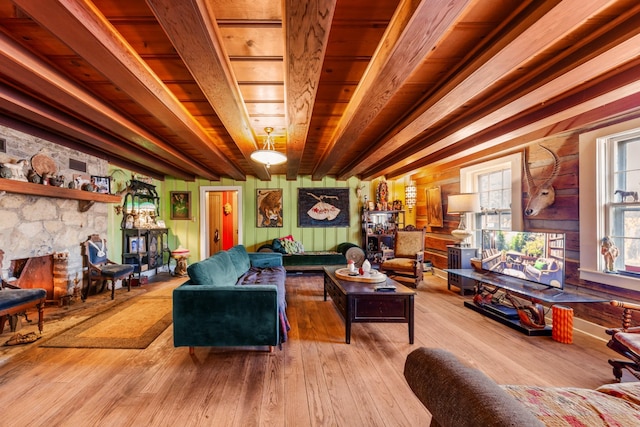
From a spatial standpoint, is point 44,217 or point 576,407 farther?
point 44,217

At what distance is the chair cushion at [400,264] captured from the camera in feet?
15.2

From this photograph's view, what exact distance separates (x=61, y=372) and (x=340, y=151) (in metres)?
3.54

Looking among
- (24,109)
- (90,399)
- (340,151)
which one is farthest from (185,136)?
(90,399)

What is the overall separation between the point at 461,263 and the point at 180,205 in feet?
20.1

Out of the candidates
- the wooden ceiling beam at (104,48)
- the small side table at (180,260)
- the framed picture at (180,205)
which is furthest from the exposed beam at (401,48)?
the framed picture at (180,205)

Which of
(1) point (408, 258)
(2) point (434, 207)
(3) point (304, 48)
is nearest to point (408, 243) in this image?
(1) point (408, 258)

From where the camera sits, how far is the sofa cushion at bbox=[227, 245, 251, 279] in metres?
3.63

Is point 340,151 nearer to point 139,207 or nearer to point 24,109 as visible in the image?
point 24,109

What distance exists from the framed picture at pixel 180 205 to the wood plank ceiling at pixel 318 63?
11.0 feet

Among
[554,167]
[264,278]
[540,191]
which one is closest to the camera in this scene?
[554,167]

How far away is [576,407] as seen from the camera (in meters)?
1.06

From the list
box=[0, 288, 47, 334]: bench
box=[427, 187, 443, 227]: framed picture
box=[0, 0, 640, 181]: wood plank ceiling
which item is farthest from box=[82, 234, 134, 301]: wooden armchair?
box=[427, 187, 443, 227]: framed picture

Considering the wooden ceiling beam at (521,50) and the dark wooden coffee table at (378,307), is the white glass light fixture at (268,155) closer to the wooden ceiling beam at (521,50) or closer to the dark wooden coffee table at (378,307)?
the wooden ceiling beam at (521,50)

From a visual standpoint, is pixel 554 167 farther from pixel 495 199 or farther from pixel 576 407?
pixel 576 407
